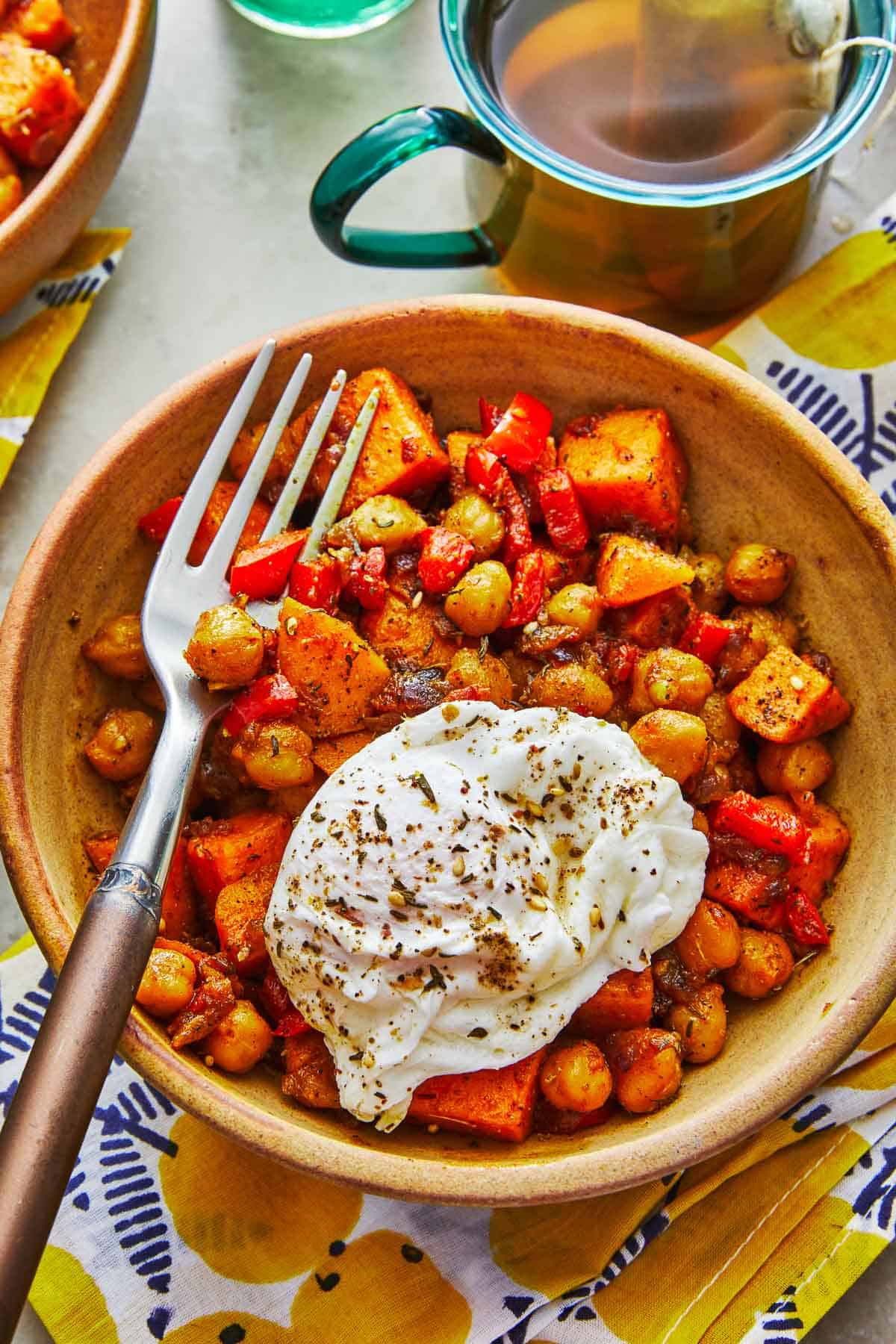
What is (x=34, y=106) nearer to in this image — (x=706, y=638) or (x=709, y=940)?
(x=706, y=638)

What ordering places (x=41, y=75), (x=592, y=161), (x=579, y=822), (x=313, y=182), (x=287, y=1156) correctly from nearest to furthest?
(x=287, y=1156), (x=579, y=822), (x=592, y=161), (x=41, y=75), (x=313, y=182)

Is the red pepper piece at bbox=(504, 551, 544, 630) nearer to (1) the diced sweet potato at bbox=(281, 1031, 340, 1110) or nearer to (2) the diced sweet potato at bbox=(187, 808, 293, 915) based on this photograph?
(2) the diced sweet potato at bbox=(187, 808, 293, 915)

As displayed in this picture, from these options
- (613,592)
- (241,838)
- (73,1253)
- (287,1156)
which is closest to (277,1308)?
(73,1253)

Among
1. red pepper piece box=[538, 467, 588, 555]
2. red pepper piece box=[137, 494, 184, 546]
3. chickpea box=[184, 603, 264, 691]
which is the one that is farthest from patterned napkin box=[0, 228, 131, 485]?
red pepper piece box=[538, 467, 588, 555]

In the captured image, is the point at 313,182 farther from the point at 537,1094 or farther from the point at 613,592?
the point at 537,1094

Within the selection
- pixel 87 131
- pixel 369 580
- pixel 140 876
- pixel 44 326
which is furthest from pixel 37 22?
pixel 140 876
